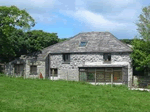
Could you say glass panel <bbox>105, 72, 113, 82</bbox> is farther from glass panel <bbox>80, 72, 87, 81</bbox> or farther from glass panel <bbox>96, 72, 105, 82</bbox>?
glass panel <bbox>80, 72, 87, 81</bbox>

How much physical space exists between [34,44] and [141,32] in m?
19.0

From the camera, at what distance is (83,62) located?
3619cm

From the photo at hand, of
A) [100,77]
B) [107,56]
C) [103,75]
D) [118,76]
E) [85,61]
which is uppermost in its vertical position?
[107,56]

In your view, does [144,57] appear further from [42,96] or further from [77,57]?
[42,96]

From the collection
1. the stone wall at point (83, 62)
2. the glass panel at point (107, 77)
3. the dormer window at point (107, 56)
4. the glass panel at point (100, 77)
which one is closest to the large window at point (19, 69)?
the stone wall at point (83, 62)

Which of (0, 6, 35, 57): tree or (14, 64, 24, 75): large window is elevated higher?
(0, 6, 35, 57): tree

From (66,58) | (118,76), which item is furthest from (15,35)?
(118,76)

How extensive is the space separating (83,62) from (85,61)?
0.33 meters

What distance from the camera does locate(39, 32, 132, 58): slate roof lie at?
35469 millimetres

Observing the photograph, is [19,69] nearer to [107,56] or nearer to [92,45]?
[92,45]

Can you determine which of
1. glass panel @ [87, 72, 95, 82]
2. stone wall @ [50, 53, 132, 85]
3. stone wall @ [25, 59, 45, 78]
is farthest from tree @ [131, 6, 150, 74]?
stone wall @ [25, 59, 45, 78]

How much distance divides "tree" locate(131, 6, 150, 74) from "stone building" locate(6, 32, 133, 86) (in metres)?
1.72

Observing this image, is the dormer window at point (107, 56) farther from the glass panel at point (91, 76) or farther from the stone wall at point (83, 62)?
the glass panel at point (91, 76)

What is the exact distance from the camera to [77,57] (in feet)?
120
